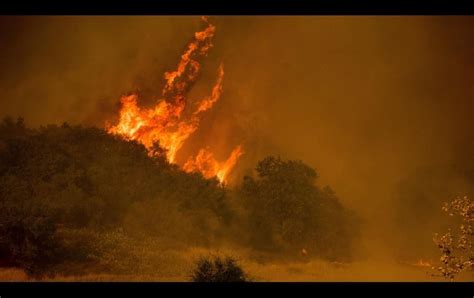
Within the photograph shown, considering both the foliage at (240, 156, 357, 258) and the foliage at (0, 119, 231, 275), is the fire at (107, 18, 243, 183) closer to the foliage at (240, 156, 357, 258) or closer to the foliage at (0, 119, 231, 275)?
the foliage at (0, 119, 231, 275)

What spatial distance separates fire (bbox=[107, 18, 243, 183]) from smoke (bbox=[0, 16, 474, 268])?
0.55 meters

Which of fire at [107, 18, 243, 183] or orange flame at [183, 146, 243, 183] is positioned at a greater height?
fire at [107, 18, 243, 183]

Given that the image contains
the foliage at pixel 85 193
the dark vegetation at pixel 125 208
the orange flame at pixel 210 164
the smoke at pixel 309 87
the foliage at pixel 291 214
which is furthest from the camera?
the orange flame at pixel 210 164

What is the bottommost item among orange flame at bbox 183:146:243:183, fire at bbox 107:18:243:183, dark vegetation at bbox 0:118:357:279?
dark vegetation at bbox 0:118:357:279

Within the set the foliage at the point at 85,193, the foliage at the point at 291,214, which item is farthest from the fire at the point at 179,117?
the foliage at the point at 291,214

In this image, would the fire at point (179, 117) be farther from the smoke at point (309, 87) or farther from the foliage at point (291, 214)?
the foliage at point (291, 214)

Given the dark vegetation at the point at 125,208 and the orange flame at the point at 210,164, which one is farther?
the orange flame at the point at 210,164

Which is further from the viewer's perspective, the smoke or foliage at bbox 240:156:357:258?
the smoke

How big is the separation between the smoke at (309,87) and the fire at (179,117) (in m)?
0.55

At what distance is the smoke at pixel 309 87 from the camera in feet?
107

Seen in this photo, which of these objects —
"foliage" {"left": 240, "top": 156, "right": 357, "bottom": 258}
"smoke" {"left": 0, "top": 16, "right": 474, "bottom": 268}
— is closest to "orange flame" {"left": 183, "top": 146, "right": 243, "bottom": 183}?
"smoke" {"left": 0, "top": 16, "right": 474, "bottom": 268}

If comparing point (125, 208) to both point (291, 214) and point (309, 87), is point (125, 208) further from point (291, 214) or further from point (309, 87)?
point (309, 87)

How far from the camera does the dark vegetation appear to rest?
922 inches

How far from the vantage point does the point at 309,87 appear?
3597 centimetres
